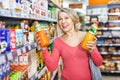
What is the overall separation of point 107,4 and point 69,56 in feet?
17.3

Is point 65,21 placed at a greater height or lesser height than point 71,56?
greater

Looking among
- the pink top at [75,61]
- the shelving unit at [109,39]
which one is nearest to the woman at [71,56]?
the pink top at [75,61]

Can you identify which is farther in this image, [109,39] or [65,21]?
[109,39]

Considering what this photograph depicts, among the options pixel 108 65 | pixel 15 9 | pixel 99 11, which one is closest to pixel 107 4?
pixel 99 11

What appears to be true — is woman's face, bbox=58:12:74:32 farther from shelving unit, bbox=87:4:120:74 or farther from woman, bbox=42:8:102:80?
shelving unit, bbox=87:4:120:74

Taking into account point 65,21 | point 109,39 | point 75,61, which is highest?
point 65,21

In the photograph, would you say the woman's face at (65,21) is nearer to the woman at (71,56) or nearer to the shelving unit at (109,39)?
the woman at (71,56)

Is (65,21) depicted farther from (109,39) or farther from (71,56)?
(109,39)

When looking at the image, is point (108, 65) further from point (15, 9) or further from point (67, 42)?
point (15, 9)

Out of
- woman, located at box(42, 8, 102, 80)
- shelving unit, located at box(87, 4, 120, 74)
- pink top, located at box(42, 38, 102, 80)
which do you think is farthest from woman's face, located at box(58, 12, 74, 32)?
shelving unit, located at box(87, 4, 120, 74)

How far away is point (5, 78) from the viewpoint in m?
1.75

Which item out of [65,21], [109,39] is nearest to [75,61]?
[65,21]

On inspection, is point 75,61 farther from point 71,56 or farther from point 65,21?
point 65,21

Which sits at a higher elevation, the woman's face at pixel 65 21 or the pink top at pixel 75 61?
the woman's face at pixel 65 21
